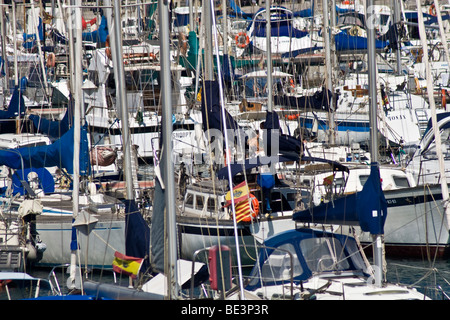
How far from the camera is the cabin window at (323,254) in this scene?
39.5ft

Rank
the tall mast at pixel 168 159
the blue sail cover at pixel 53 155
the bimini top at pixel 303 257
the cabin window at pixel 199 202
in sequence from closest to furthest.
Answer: the tall mast at pixel 168 159 < the bimini top at pixel 303 257 < the blue sail cover at pixel 53 155 < the cabin window at pixel 199 202

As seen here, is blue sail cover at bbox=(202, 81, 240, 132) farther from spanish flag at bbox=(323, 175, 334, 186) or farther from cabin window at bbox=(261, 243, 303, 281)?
cabin window at bbox=(261, 243, 303, 281)

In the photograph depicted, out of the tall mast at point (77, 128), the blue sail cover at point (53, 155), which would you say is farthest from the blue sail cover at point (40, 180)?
A: the tall mast at point (77, 128)

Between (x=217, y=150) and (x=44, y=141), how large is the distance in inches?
393

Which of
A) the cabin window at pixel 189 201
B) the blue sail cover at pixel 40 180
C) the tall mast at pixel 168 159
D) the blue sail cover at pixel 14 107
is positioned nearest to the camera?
the tall mast at pixel 168 159

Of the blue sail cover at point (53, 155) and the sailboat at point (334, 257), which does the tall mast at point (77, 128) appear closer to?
the blue sail cover at point (53, 155)

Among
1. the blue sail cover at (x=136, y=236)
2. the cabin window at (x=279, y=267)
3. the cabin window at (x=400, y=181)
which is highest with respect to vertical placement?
the blue sail cover at (x=136, y=236)

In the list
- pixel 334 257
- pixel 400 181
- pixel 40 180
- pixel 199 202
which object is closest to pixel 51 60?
pixel 40 180

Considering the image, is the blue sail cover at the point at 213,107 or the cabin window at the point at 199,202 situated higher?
the blue sail cover at the point at 213,107

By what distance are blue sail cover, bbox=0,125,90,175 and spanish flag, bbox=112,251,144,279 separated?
428 centimetres

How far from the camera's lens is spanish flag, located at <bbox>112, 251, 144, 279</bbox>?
1111 centimetres

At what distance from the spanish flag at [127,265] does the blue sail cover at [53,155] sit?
4.28 m
